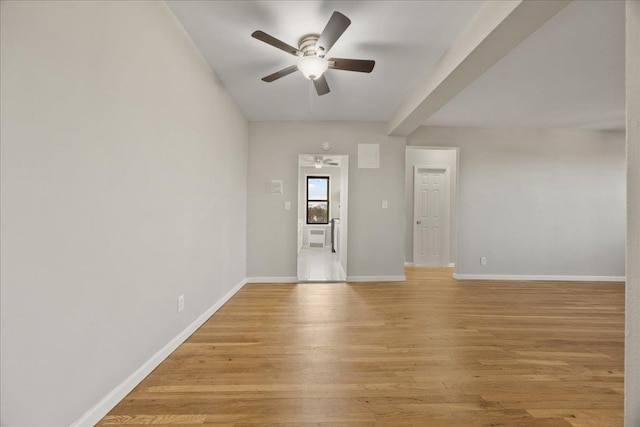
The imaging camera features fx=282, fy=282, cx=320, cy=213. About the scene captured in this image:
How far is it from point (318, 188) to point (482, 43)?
701 centimetres

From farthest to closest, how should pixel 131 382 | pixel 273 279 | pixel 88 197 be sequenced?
1. pixel 273 279
2. pixel 131 382
3. pixel 88 197

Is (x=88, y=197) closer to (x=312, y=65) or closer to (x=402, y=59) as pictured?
(x=312, y=65)

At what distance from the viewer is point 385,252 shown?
4434 mm

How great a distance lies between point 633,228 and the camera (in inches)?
33.2

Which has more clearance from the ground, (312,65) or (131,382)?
(312,65)

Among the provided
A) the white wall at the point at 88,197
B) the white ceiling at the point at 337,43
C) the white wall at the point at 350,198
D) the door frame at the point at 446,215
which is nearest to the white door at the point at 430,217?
the door frame at the point at 446,215

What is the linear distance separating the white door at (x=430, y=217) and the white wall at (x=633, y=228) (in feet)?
16.7

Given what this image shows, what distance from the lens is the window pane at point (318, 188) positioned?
28.9 feet

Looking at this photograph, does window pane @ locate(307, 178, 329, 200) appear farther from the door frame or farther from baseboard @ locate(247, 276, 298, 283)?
baseboard @ locate(247, 276, 298, 283)

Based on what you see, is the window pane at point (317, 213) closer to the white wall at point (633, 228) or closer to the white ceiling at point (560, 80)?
the white ceiling at point (560, 80)

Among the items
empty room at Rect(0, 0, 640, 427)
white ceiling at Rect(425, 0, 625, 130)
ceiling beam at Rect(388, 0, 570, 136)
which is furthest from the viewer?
white ceiling at Rect(425, 0, 625, 130)

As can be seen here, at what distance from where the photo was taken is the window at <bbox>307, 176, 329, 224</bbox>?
347 inches

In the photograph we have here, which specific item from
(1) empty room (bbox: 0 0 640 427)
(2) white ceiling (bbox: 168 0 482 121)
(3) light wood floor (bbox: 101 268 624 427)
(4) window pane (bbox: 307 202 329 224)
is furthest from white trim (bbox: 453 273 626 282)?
(4) window pane (bbox: 307 202 329 224)

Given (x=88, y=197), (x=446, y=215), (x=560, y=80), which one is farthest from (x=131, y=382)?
(x=446, y=215)
